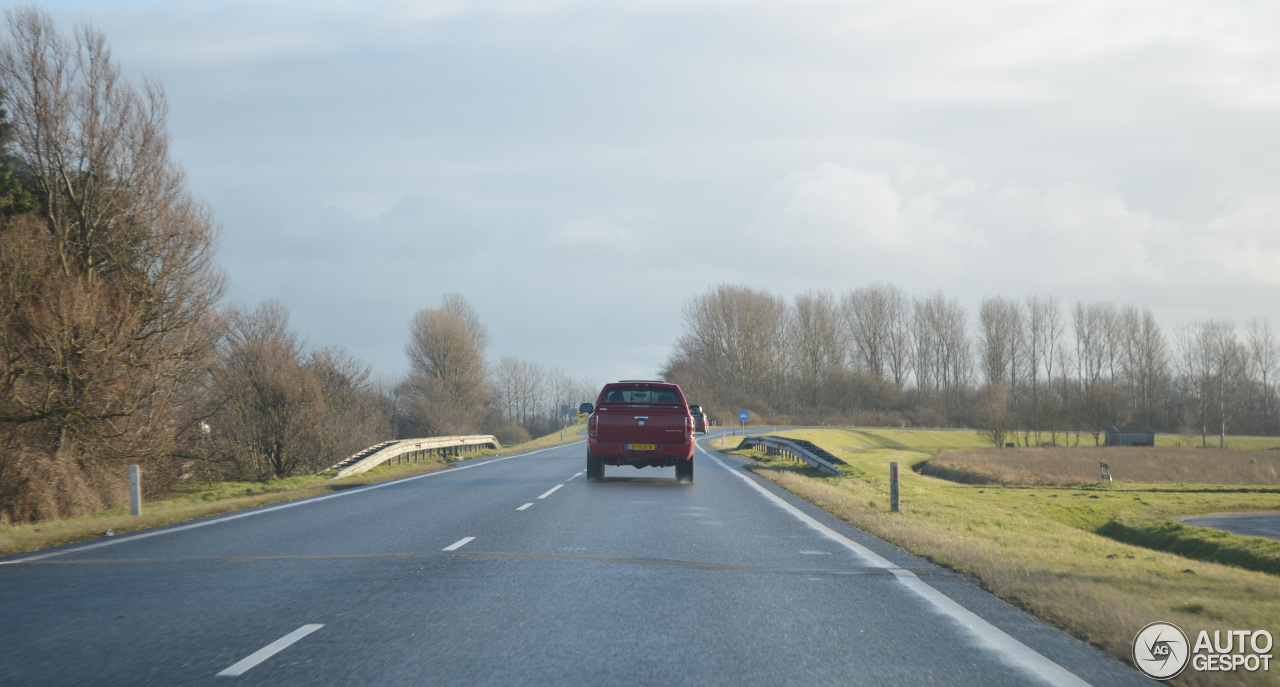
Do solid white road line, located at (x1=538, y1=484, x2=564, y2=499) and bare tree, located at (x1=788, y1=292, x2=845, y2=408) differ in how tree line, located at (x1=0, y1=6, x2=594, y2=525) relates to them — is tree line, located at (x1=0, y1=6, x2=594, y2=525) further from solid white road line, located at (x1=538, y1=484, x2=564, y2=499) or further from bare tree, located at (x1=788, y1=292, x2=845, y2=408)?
bare tree, located at (x1=788, y1=292, x2=845, y2=408)

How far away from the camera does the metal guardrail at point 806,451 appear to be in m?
26.1

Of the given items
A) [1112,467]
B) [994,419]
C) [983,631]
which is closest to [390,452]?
[983,631]

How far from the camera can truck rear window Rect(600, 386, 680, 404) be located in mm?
21172

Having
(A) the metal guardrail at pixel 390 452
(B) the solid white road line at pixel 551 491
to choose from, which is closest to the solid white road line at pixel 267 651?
(B) the solid white road line at pixel 551 491

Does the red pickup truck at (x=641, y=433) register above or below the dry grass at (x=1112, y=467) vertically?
above

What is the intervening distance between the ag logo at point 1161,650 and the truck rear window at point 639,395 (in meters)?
15.3

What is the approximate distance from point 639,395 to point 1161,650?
16.4 meters

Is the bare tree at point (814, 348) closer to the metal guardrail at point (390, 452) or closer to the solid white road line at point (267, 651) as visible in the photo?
the metal guardrail at point (390, 452)

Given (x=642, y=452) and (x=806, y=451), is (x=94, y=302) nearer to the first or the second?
(x=642, y=452)

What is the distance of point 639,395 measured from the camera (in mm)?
21578

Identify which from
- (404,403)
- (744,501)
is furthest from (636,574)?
(404,403)

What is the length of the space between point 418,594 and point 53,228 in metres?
17.1

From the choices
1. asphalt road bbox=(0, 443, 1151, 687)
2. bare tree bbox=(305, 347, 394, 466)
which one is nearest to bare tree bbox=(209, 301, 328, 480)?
bare tree bbox=(305, 347, 394, 466)

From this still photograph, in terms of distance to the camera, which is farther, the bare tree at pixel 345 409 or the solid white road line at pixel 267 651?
the bare tree at pixel 345 409
